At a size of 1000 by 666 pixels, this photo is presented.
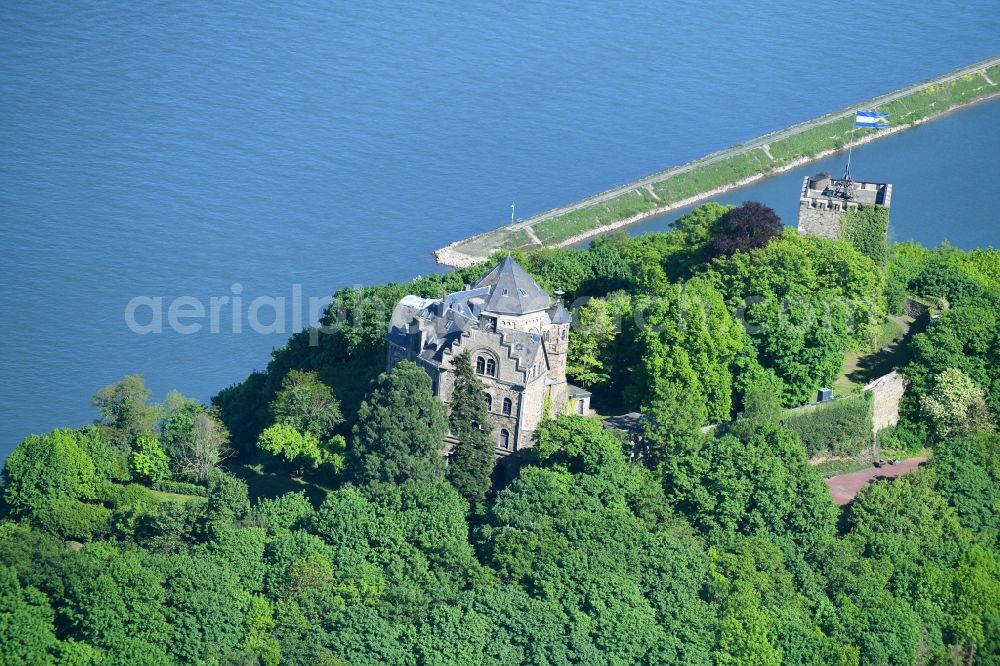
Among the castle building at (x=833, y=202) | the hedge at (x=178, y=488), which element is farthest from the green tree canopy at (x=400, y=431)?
the castle building at (x=833, y=202)

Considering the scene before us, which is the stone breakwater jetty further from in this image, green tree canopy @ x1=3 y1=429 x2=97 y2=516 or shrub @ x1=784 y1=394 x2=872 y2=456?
green tree canopy @ x1=3 y1=429 x2=97 y2=516

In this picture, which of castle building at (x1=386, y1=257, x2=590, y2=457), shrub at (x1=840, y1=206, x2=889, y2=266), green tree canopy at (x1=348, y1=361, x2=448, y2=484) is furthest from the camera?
shrub at (x1=840, y1=206, x2=889, y2=266)

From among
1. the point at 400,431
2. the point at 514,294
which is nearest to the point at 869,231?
the point at 514,294

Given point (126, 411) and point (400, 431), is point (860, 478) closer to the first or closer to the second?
point (400, 431)

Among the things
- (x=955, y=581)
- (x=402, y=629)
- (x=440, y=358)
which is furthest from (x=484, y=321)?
(x=955, y=581)

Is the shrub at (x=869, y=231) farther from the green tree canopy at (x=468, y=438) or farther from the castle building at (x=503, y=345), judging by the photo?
the green tree canopy at (x=468, y=438)

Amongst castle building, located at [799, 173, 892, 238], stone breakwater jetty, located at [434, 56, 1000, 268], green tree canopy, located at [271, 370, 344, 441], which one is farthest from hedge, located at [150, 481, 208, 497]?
stone breakwater jetty, located at [434, 56, 1000, 268]

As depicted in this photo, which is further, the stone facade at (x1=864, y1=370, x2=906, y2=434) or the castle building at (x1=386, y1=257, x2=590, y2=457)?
the stone facade at (x1=864, y1=370, x2=906, y2=434)
